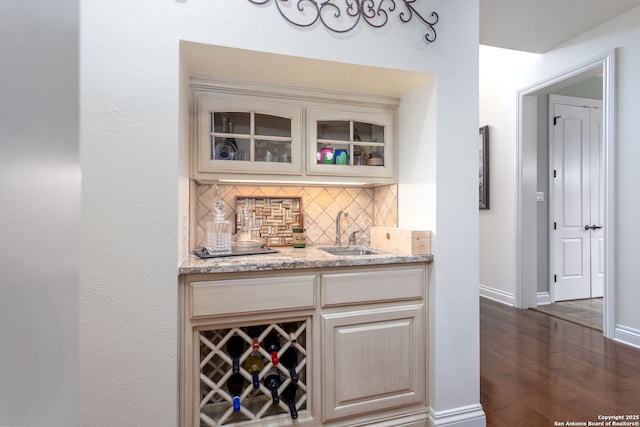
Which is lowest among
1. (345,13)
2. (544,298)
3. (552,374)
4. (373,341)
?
(552,374)

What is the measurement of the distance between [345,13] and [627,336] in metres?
3.31

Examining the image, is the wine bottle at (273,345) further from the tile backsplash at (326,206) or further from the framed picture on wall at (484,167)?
the framed picture on wall at (484,167)

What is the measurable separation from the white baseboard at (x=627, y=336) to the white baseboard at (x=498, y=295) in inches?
41.5

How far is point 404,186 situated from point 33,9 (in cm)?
204

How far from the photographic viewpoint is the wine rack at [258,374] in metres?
1.67

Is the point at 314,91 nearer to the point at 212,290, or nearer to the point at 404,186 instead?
the point at 404,186

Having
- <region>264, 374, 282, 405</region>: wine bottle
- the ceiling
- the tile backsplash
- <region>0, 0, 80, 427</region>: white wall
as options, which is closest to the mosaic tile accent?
the tile backsplash

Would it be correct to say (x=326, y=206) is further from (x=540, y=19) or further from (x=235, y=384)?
(x=540, y=19)

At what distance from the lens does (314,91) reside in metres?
2.05

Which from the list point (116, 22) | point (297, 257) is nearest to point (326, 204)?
point (297, 257)

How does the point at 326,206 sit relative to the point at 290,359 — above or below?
above

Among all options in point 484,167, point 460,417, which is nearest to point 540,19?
point 484,167

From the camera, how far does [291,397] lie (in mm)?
1739

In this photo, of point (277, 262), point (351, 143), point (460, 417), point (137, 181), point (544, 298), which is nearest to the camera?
point (137, 181)
